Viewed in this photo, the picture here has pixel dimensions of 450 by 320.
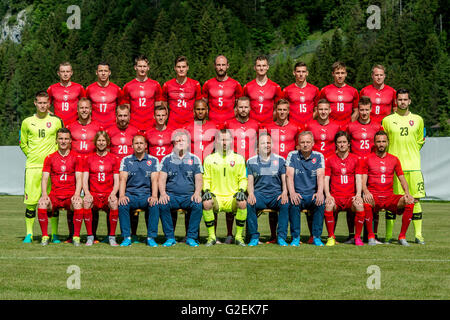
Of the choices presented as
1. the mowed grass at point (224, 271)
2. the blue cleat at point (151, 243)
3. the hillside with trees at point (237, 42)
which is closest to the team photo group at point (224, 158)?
the blue cleat at point (151, 243)

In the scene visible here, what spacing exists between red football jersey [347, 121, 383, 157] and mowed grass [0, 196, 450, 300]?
160 centimetres

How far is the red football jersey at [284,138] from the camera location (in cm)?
1088

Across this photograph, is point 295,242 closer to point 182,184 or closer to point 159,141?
point 182,184

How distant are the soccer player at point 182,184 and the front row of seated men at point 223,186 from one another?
0.01m

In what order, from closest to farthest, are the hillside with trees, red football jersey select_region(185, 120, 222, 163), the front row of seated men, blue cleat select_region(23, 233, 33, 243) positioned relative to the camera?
the front row of seated men
blue cleat select_region(23, 233, 33, 243)
red football jersey select_region(185, 120, 222, 163)
the hillside with trees

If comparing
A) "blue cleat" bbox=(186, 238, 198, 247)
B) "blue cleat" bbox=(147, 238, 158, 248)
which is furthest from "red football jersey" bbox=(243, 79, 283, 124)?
"blue cleat" bbox=(147, 238, 158, 248)

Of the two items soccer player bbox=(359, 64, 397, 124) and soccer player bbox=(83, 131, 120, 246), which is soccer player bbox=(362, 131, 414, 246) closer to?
soccer player bbox=(359, 64, 397, 124)

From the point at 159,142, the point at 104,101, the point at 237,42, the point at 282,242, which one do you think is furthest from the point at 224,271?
the point at 237,42

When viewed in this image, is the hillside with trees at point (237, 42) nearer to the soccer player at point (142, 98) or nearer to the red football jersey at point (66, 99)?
the red football jersey at point (66, 99)

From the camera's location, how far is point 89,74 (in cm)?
10975

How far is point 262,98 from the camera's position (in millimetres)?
11273

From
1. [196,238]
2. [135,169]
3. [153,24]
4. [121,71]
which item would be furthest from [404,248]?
[153,24]

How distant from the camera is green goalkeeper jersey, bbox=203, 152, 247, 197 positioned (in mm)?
10280

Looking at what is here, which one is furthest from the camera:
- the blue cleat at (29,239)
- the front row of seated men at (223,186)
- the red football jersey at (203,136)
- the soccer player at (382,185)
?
the red football jersey at (203,136)
